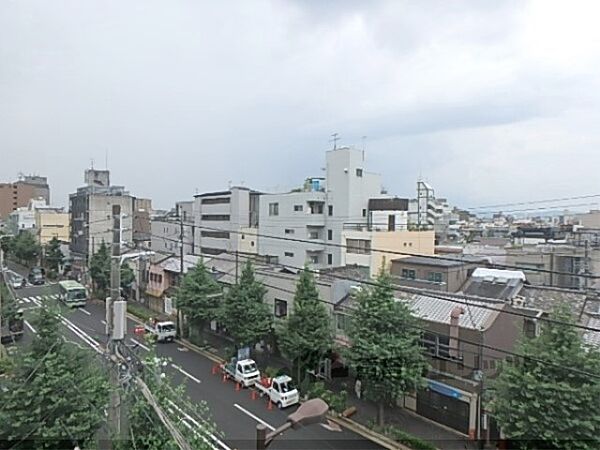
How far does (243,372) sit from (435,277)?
8509 millimetres

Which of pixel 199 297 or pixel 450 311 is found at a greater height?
pixel 450 311

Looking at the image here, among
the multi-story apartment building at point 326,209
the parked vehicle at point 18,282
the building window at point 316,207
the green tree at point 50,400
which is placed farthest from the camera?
the parked vehicle at point 18,282

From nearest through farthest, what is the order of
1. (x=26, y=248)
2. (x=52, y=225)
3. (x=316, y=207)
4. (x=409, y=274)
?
(x=409, y=274) < (x=316, y=207) < (x=26, y=248) < (x=52, y=225)

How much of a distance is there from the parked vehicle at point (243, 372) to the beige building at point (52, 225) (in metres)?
41.2

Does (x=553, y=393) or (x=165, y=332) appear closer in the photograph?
(x=553, y=393)

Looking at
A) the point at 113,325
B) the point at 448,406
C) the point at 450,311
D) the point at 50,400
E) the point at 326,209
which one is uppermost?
the point at 326,209

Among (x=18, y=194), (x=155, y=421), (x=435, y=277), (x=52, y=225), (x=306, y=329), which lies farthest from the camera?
(x=18, y=194)

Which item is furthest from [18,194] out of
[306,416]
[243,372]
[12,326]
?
[306,416]

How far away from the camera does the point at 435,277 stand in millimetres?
18719

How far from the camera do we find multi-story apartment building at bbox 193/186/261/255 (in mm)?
36562

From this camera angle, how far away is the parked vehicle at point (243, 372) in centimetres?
1544

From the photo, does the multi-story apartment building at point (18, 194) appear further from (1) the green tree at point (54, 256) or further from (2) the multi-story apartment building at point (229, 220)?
(2) the multi-story apartment building at point (229, 220)

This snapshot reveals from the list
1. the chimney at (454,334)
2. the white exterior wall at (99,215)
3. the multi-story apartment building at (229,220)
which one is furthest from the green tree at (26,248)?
the chimney at (454,334)

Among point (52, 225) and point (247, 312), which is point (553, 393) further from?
point (52, 225)
